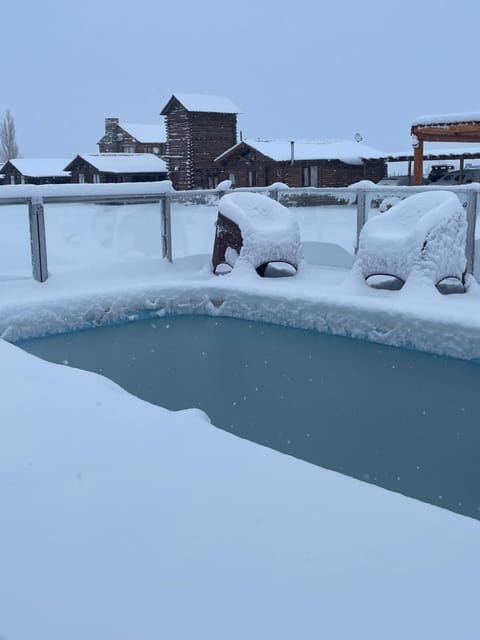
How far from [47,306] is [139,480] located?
5071mm

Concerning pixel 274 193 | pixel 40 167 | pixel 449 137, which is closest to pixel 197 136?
pixel 40 167

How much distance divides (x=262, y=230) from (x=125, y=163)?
2986 centimetres

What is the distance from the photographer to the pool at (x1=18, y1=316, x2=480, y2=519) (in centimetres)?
408

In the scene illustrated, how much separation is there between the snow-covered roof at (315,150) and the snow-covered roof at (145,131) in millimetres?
11127

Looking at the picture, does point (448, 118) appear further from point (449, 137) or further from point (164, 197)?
point (164, 197)

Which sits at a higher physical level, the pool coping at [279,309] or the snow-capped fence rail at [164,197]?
the snow-capped fence rail at [164,197]

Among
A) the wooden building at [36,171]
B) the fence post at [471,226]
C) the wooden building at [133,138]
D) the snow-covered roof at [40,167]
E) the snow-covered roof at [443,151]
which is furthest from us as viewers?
the wooden building at [133,138]

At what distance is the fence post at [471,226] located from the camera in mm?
7273

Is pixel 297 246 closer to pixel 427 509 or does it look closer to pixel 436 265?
pixel 436 265

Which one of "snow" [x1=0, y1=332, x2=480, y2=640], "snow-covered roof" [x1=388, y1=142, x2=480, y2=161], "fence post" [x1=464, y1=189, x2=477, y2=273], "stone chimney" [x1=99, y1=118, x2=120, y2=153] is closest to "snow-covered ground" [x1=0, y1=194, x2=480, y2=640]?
"snow" [x1=0, y1=332, x2=480, y2=640]

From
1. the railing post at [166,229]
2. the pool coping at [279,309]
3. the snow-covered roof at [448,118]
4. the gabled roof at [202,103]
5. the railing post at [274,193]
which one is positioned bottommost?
the pool coping at [279,309]

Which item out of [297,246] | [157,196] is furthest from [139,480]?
[157,196]

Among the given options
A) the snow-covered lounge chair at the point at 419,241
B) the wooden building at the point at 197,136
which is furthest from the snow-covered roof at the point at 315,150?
the snow-covered lounge chair at the point at 419,241

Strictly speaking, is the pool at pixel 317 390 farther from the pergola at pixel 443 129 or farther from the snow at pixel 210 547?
the pergola at pixel 443 129
